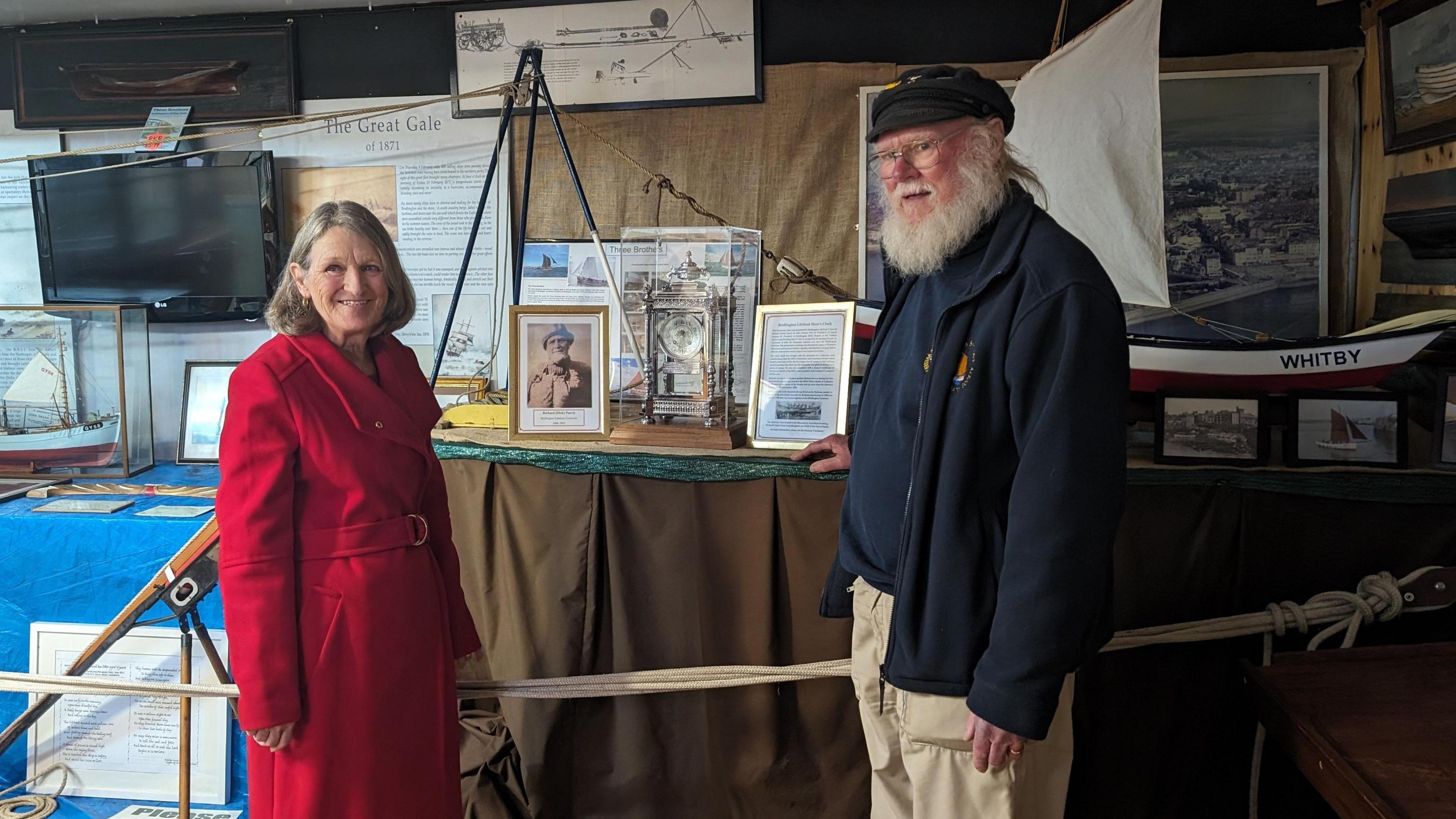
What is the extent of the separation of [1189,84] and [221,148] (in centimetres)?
384

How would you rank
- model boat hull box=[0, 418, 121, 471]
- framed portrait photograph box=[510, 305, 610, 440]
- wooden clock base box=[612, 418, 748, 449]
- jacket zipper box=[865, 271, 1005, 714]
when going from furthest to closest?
1. model boat hull box=[0, 418, 121, 471]
2. framed portrait photograph box=[510, 305, 610, 440]
3. wooden clock base box=[612, 418, 748, 449]
4. jacket zipper box=[865, 271, 1005, 714]

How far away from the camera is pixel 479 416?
273 cm

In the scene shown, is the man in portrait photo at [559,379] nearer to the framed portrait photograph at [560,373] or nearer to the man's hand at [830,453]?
the framed portrait photograph at [560,373]

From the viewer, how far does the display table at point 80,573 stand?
8.40ft

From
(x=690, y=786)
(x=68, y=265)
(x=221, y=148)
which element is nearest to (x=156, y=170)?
(x=221, y=148)

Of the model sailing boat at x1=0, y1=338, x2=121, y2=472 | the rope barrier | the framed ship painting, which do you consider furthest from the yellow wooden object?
the framed ship painting

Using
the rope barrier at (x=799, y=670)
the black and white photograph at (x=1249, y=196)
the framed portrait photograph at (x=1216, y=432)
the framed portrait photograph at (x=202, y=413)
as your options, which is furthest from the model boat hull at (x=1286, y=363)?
the framed portrait photograph at (x=202, y=413)

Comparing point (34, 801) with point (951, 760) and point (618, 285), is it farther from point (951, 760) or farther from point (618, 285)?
point (951, 760)

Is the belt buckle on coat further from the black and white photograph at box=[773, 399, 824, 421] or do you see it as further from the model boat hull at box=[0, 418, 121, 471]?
the model boat hull at box=[0, 418, 121, 471]

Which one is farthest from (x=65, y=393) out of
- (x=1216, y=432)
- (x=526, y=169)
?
(x=1216, y=432)

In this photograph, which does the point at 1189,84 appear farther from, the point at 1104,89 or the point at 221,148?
the point at 221,148

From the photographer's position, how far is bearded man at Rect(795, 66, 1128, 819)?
4.03 ft

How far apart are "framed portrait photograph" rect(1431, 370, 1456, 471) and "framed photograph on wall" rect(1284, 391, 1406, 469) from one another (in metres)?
0.08

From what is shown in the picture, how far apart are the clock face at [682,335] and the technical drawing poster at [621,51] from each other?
1.45 metres
